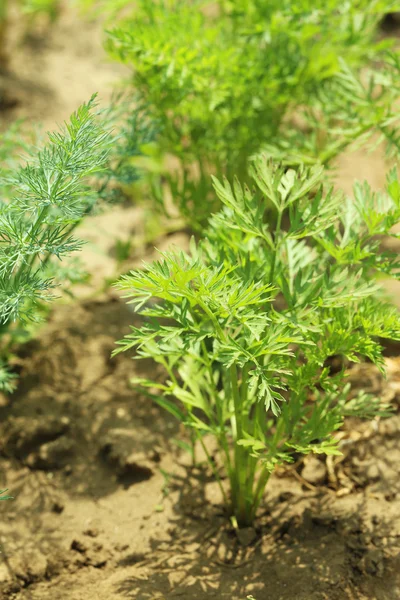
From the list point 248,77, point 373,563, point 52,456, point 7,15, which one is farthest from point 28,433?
point 7,15

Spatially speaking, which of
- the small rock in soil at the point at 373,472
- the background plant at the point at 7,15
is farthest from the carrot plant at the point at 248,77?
the background plant at the point at 7,15

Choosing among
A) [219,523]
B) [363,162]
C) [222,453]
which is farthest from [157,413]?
[363,162]

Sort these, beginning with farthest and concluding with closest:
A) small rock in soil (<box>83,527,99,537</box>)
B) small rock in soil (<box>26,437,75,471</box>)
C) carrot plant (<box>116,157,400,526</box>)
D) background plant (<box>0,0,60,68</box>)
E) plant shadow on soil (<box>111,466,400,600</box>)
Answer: background plant (<box>0,0,60,68</box>) < small rock in soil (<box>26,437,75,471</box>) < small rock in soil (<box>83,527,99,537</box>) < plant shadow on soil (<box>111,466,400,600</box>) < carrot plant (<box>116,157,400,526</box>)

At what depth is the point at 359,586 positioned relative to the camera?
1818 millimetres

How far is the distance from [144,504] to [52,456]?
1.11ft

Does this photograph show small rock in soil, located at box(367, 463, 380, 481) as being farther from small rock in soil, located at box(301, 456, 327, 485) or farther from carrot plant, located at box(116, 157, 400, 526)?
carrot plant, located at box(116, 157, 400, 526)

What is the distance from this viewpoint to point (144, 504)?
86.4 inches

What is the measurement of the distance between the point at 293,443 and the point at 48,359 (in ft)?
3.85

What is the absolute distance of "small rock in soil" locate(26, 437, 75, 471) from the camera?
228cm

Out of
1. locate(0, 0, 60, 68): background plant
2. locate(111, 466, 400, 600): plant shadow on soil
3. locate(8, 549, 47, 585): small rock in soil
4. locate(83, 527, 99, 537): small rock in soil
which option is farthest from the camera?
locate(0, 0, 60, 68): background plant

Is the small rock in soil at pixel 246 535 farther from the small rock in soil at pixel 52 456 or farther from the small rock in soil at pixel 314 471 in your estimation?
the small rock in soil at pixel 52 456

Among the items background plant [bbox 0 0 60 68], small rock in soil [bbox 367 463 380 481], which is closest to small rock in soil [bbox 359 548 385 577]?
small rock in soil [bbox 367 463 380 481]

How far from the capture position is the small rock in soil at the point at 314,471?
2.17 metres

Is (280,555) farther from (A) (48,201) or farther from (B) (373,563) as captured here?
(A) (48,201)
